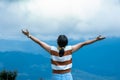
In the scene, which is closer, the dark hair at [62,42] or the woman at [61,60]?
the dark hair at [62,42]

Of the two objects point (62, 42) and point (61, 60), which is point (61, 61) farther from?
point (62, 42)

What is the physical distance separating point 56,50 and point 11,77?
8066 cm

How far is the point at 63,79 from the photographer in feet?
38.2

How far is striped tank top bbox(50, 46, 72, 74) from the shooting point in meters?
11.7

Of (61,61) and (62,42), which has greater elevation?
(62,42)

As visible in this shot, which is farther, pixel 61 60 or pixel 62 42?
pixel 61 60

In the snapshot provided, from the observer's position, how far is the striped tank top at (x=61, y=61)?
11.7 meters

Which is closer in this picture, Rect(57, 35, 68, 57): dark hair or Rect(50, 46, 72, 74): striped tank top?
Rect(57, 35, 68, 57): dark hair

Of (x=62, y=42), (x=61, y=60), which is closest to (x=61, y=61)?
(x=61, y=60)

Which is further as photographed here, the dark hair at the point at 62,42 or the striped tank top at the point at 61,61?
the striped tank top at the point at 61,61

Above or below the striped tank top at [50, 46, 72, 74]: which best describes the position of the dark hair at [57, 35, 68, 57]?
above

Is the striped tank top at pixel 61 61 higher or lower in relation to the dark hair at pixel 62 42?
lower

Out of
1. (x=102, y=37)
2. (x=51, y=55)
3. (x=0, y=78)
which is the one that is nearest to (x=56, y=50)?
(x=51, y=55)

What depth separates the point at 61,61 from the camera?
1174 cm
